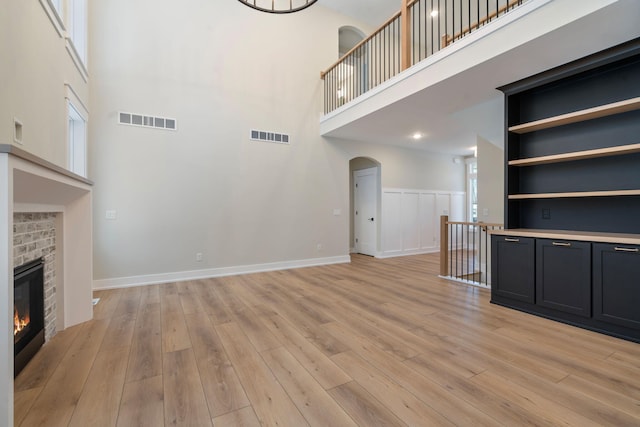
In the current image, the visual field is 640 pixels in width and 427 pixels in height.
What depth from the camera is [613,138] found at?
9.19 ft

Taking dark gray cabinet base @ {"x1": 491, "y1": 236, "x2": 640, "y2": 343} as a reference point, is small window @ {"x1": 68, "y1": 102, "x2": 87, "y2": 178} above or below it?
above

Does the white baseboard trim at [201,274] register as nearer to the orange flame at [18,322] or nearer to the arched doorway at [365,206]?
the arched doorway at [365,206]

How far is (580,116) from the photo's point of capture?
2.81 meters

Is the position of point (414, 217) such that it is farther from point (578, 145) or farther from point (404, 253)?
point (578, 145)

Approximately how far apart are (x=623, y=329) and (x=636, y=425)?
1.39m

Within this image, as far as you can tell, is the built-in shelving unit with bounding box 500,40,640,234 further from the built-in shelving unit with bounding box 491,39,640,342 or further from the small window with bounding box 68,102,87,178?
the small window with bounding box 68,102,87,178

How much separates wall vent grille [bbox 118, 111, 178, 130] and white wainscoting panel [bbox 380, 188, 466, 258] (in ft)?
14.9

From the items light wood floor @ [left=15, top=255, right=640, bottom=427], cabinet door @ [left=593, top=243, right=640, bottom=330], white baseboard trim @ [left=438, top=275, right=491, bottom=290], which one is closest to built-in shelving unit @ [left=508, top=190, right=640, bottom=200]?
cabinet door @ [left=593, top=243, right=640, bottom=330]

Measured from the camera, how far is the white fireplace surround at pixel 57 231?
1.09 metres

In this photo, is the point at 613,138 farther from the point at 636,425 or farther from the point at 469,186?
the point at 469,186

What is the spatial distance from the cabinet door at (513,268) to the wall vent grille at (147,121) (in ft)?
16.0

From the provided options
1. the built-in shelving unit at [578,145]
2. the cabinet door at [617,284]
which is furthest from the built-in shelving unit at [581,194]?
the cabinet door at [617,284]

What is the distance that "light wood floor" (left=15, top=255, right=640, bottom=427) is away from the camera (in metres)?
1.51

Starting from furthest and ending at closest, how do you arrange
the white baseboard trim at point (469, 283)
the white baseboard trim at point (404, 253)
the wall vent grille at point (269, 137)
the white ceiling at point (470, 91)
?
the white baseboard trim at point (404, 253) → the wall vent grille at point (269, 137) → the white baseboard trim at point (469, 283) → the white ceiling at point (470, 91)
